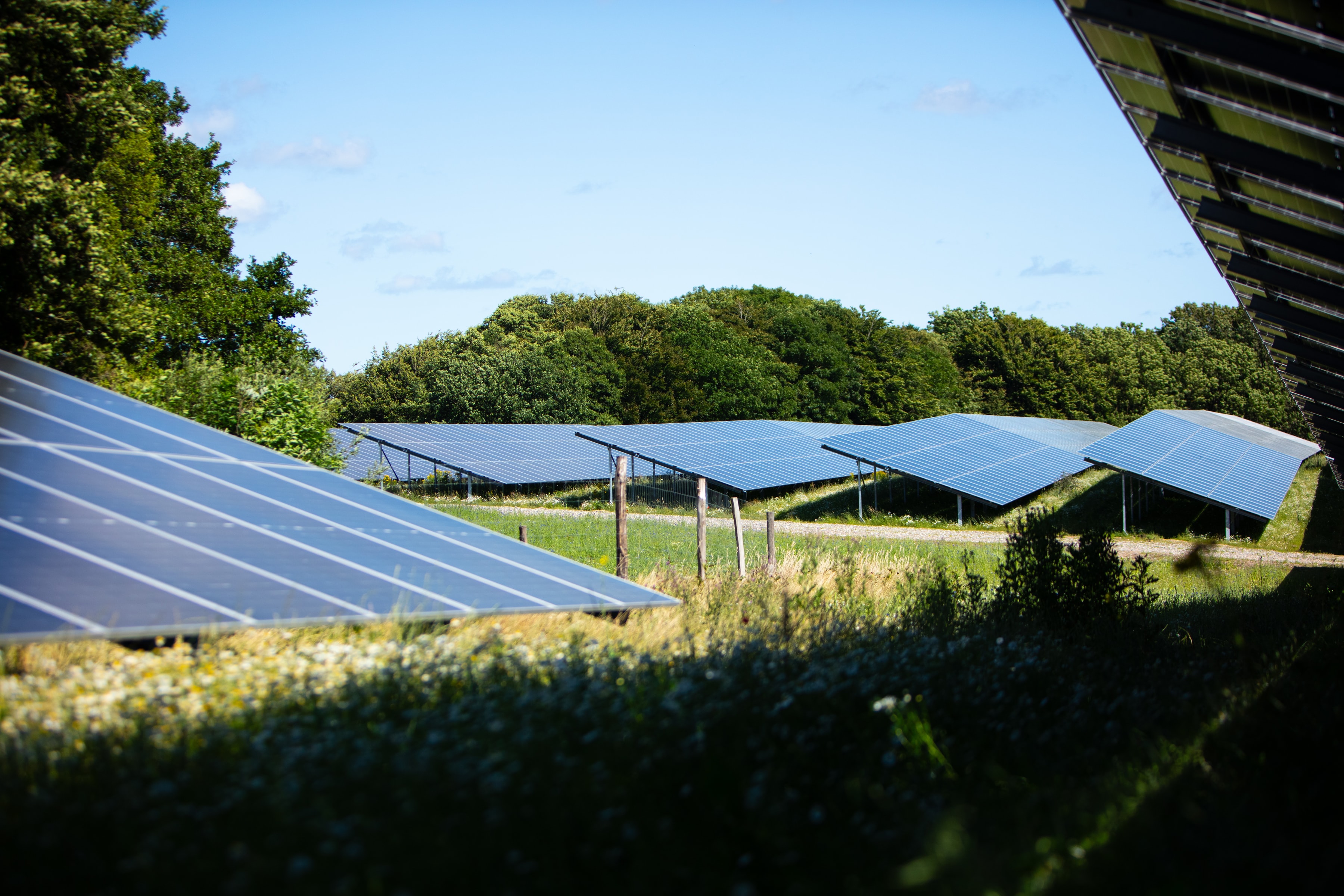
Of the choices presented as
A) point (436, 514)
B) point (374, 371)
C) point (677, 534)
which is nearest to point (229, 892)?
point (436, 514)

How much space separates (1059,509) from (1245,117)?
3031 centimetres

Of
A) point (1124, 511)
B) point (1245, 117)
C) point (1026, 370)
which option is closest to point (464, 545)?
point (1245, 117)

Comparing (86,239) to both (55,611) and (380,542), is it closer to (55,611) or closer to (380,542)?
(380,542)

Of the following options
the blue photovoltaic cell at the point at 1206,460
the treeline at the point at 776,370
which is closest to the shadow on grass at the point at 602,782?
the blue photovoltaic cell at the point at 1206,460

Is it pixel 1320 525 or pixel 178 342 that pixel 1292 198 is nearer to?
pixel 1320 525

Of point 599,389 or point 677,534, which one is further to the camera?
point 599,389

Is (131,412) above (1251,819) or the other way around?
above

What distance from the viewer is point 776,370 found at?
2886 inches

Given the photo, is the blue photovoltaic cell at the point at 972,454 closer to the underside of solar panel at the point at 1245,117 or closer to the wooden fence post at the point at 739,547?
the wooden fence post at the point at 739,547

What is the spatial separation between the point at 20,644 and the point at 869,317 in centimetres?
7900

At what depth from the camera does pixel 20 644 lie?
16.8 ft

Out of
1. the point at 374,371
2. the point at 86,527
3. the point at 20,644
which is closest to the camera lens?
the point at 20,644

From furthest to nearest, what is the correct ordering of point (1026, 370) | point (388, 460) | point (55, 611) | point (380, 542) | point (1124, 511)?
point (1026, 370) < point (388, 460) < point (1124, 511) < point (380, 542) < point (55, 611)

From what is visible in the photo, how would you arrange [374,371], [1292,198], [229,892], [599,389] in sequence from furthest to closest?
[374,371] → [599,389] → [1292,198] → [229,892]
